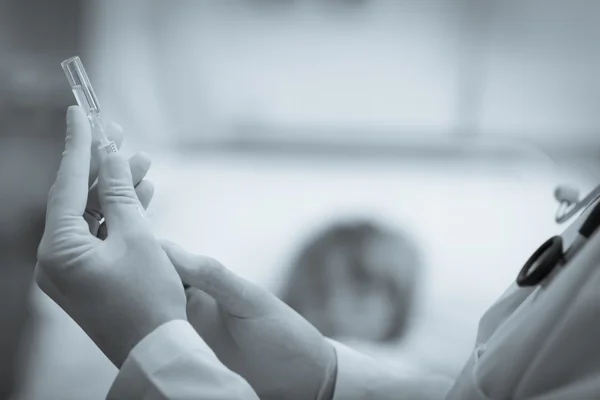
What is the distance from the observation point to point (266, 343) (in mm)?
697

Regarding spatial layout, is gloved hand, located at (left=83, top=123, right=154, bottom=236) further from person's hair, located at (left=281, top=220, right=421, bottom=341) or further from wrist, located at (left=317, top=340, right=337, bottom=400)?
person's hair, located at (left=281, top=220, right=421, bottom=341)

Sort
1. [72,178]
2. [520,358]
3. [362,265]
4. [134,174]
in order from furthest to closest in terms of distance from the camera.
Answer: [362,265], [134,174], [72,178], [520,358]

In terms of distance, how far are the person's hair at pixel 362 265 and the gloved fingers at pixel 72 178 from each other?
1.01 m

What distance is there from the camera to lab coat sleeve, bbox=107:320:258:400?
1.57 ft

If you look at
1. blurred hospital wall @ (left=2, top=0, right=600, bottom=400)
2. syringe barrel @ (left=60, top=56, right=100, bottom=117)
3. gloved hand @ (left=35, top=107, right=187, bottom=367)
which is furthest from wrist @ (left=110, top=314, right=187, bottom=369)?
blurred hospital wall @ (left=2, top=0, right=600, bottom=400)

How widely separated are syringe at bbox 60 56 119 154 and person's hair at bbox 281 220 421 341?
37.9 inches

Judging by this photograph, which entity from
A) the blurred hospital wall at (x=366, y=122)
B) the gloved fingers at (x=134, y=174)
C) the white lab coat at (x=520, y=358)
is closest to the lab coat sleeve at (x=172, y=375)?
the white lab coat at (x=520, y=358)

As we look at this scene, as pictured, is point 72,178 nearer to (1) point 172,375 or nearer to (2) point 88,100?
(2) point 88,100

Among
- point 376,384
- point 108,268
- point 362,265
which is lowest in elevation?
point 362,265

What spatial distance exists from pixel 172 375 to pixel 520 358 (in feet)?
1.04

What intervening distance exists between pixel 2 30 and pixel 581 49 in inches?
61.7

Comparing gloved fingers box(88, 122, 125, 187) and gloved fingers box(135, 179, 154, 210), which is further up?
gloved fingers box(88, 122, 125, 187)

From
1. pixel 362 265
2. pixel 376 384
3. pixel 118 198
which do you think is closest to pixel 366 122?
pixel 362 265

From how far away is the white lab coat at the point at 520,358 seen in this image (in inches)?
17.3
